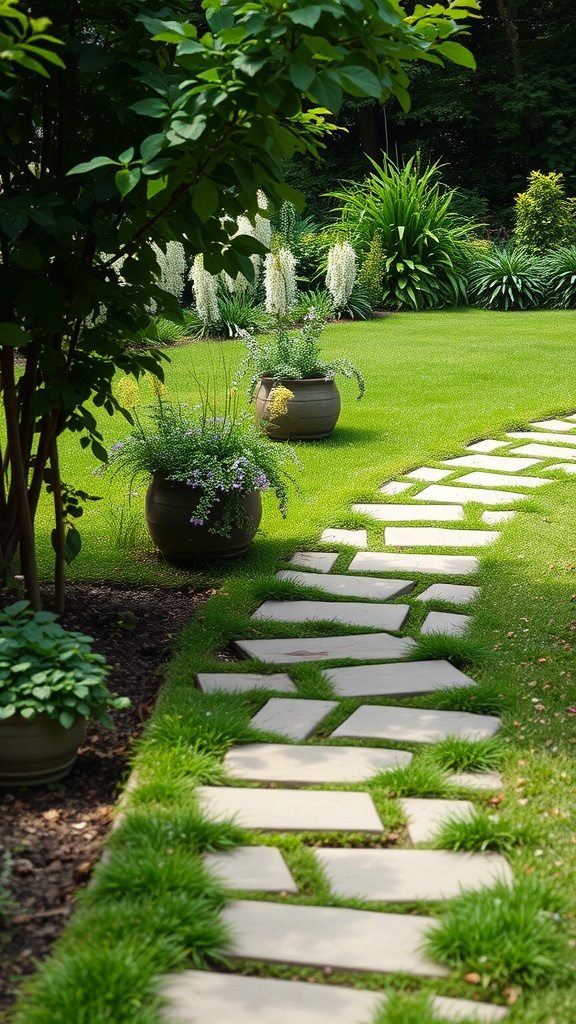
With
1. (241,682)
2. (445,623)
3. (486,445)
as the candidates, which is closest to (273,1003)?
(241,682)

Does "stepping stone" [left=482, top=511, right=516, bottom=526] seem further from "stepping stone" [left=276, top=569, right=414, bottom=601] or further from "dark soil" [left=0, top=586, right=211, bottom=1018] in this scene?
"dark soil" [left=0, top=586, right=211, bottom=1018]

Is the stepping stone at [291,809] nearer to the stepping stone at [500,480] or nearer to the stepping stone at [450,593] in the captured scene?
the stepping stone at [450,593]

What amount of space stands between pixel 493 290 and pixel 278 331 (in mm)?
8083

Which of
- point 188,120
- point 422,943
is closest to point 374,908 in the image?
point 422,943

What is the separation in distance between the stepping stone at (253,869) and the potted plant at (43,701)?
0.46m

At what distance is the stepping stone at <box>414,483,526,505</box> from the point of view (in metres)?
5.37

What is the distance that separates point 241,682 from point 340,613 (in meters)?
0.77

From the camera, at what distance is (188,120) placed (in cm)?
240

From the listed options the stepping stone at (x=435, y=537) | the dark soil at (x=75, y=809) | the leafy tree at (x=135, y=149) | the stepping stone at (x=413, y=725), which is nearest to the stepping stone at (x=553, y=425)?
the stepping stone at (x=435, y=537)

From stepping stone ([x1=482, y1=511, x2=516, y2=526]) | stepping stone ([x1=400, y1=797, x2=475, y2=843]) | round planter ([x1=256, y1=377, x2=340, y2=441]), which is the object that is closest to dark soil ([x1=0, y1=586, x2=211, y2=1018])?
stepping stone ([x1=400, y1=797, x2=475, y2=843])

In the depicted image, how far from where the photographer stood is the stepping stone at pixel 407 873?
2.04 meters

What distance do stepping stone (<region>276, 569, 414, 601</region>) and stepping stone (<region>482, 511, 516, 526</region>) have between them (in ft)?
3.23

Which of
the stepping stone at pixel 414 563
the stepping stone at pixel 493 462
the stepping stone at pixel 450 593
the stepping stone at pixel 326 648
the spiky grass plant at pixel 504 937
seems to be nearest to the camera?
the spiky grass plant at pixel 504 937

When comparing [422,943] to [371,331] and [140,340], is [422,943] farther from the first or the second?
[371,331]
